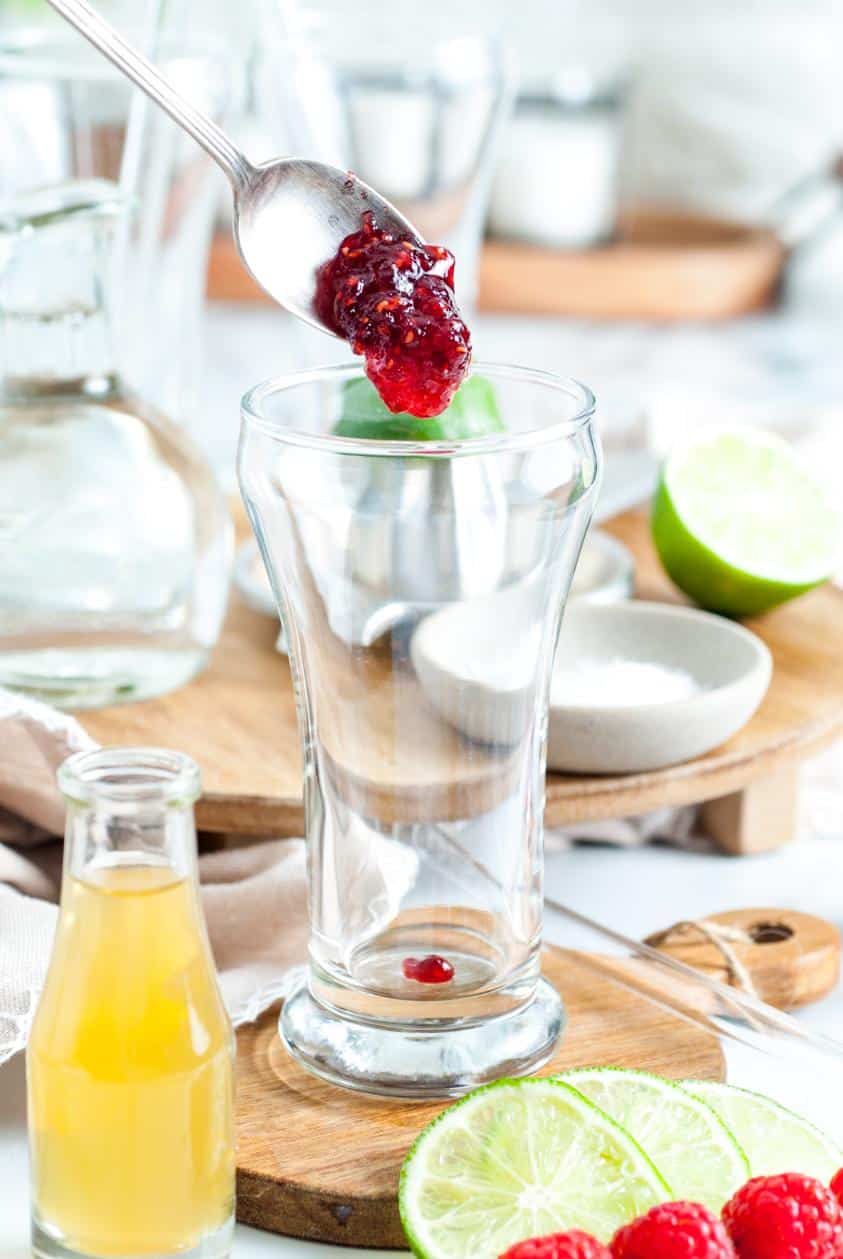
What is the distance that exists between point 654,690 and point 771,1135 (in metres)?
0.37

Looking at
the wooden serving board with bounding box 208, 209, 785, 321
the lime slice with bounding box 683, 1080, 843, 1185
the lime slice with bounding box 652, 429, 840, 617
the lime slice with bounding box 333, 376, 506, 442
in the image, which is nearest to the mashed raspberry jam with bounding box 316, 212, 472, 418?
the lime slice with bounding box 333, 376, 506, 442

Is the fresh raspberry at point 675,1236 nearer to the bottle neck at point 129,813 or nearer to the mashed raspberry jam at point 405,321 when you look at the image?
the bottle neck at point 129,813

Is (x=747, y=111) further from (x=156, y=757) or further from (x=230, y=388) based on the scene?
(x=156, y=757)

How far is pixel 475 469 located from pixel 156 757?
168 mm

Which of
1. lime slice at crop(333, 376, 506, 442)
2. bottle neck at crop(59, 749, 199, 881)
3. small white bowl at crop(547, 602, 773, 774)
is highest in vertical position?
lime slice at crop(333, 376, 506, 442)

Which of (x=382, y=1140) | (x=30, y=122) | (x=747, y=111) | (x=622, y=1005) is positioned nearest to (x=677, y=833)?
(x=622, y=1005)

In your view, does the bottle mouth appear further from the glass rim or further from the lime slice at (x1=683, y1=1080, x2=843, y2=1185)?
the lime slice at (x1=683, y1=1080, x2=843, y2=1185)

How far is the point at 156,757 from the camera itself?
24.8 inches

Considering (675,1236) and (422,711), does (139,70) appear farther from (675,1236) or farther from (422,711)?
(675,1236)

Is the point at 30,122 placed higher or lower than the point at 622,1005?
higher

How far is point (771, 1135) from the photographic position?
0.71 metres

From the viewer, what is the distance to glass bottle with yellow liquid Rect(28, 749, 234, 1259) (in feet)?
2.03

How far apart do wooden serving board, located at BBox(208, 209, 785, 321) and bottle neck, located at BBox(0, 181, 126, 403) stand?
175 cm

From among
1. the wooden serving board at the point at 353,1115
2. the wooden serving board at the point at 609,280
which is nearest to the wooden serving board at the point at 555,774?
the wooden serving board at the point at 353,1115
